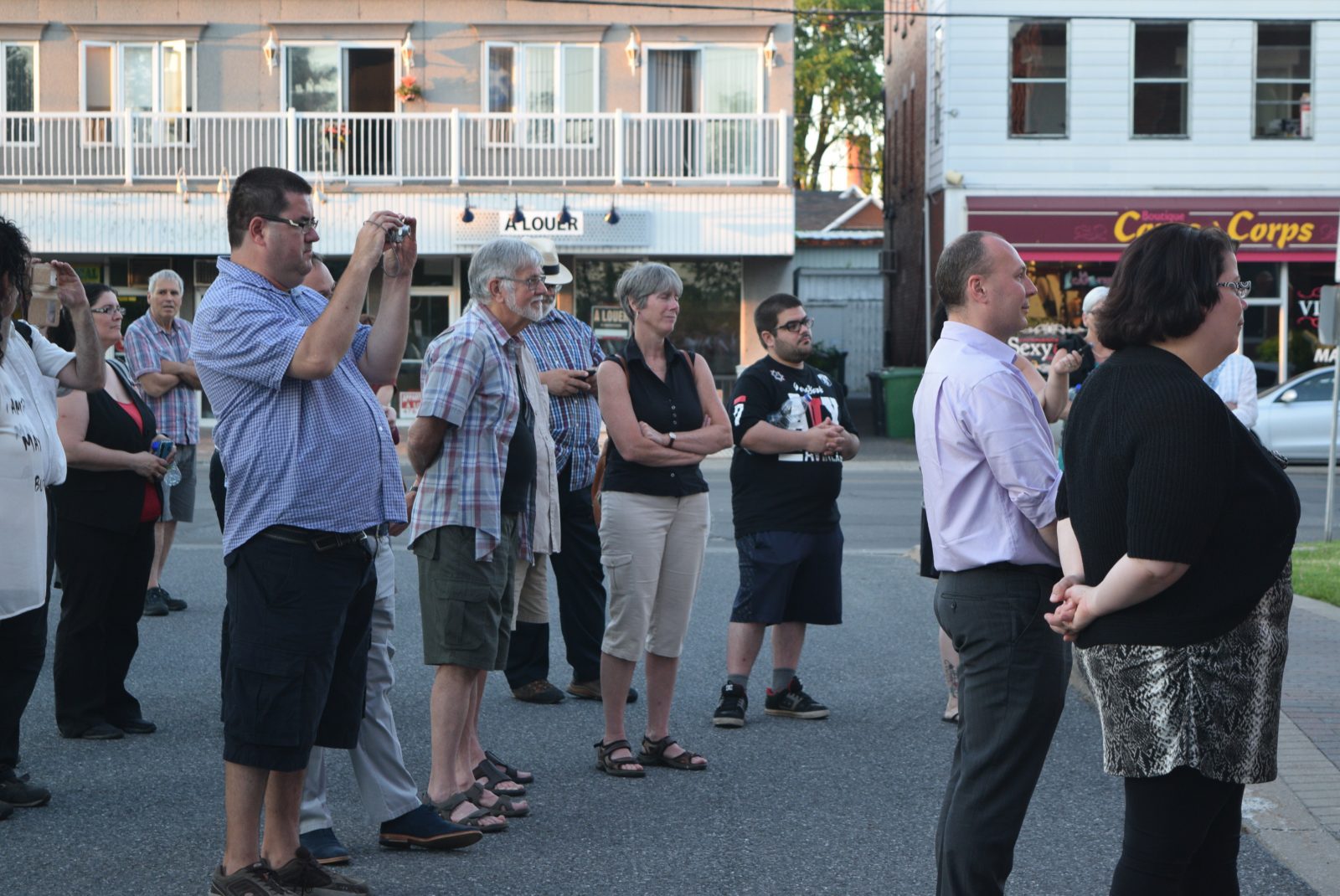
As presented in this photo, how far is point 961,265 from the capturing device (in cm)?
414

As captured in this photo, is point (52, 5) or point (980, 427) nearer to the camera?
point (980, 427)

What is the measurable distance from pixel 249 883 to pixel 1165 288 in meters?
2.90

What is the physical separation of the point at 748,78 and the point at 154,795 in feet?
72.1

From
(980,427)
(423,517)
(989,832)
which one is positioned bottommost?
(989,832)

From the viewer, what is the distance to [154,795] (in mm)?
5648

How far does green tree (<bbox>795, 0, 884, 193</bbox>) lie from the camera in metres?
54.6

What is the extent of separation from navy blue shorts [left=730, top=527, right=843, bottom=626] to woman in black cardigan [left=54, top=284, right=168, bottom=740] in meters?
2.62

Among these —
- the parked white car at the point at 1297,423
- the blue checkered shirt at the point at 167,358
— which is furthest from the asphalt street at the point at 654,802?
the parked white car at the point at 1297,423

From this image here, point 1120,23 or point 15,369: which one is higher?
point 1120,23

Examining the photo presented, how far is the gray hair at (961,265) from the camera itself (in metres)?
4.11

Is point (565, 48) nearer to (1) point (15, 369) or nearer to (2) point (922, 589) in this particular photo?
(2) point (922, 589)

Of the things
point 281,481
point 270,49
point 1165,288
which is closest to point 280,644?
point 281,481

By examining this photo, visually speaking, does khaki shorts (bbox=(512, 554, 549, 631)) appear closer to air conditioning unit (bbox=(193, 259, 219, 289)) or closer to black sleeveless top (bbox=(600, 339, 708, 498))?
black sleeveless top (bbox=(600, 339, 708, 498))

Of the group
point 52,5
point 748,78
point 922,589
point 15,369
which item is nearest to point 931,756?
point 15,369
